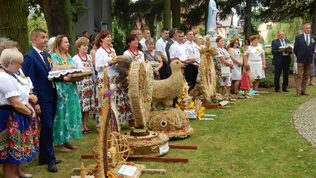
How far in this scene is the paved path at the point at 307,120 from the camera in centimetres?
767

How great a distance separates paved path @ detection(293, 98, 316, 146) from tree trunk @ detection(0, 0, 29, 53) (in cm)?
538

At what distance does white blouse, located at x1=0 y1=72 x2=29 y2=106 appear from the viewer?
478cm

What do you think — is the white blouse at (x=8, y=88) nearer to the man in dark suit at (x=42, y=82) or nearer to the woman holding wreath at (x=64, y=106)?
the man in dark suit at (x=42, y=82)

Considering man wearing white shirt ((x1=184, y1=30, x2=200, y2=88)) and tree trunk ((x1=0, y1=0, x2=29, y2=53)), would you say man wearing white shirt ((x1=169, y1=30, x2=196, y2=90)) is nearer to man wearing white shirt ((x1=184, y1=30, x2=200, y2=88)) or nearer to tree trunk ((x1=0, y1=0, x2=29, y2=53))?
man wearing white shirt ((x1=184, y1=30, x2=200, y2=88))

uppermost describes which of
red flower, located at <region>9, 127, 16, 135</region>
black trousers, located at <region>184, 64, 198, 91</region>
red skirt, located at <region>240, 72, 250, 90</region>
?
black trousers, located at <region>184, 64, 198, 91</region>

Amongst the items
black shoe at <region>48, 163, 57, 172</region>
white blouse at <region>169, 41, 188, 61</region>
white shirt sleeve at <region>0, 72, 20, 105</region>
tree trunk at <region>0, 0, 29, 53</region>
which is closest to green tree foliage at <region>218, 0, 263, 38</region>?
white blouse at <region>169, 41, 188, 61</region>

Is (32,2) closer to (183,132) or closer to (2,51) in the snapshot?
(183,132)

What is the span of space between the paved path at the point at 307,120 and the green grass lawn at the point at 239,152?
149mm

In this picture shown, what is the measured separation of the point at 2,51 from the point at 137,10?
18631 mm

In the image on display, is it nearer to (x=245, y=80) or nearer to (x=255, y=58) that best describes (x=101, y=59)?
(x=245, y=80)

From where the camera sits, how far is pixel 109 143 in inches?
201

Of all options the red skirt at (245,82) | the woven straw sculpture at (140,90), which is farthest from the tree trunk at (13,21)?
the red skirt at (245,82)

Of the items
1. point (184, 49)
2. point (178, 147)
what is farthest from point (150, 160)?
point (184, 49)

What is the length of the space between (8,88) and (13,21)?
3726 millimetres
